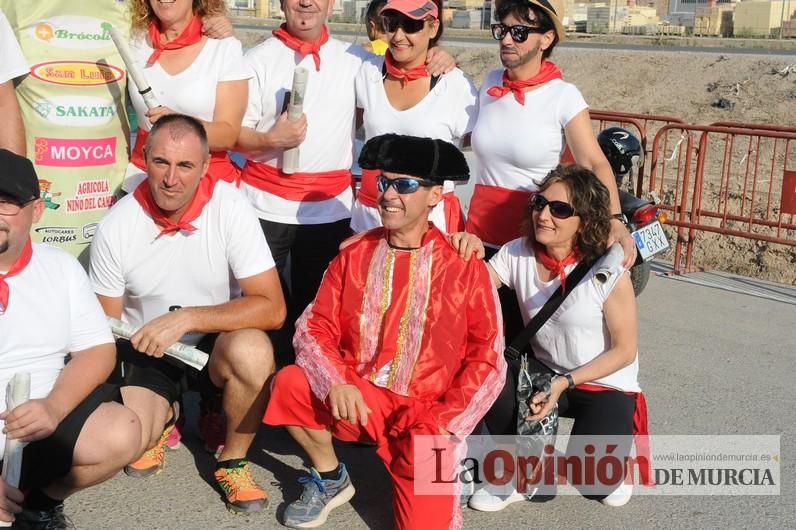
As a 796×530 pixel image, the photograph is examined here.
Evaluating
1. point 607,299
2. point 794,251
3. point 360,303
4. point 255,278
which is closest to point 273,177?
point 255,278

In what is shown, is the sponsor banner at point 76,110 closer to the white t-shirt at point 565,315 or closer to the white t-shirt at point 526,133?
the white t-shirt at point 526,133

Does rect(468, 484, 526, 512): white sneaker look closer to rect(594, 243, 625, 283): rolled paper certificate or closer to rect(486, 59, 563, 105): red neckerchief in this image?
rect(594, 243, 625, 283): rolled paper certificate

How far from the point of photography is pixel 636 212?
21.9 feet

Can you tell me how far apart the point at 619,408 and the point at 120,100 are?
2.66 meters

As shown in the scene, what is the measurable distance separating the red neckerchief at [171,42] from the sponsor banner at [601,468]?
223 cm

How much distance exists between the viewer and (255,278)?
4.20 meters

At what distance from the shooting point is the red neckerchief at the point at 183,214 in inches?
164

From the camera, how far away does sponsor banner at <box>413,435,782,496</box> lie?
4.20 m

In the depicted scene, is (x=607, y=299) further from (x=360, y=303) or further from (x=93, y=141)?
Result: (x=93, y=141)

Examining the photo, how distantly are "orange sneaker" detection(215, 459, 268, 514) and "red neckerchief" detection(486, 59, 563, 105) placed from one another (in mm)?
1967

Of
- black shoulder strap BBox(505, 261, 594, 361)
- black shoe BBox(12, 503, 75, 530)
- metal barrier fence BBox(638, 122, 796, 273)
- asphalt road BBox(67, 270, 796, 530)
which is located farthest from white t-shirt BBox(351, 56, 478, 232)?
metal barrier fence BBox(638, 122, 796, 273)

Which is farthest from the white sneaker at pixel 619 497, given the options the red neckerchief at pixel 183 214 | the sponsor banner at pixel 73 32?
the sponsor banner at pixel 73 32

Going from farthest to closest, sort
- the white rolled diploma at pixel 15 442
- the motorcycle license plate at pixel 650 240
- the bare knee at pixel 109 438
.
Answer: the motorcycle license plate at pixel 650 240, the bare knee at pixel 109 438, the white rolled diploma at pixel 15 442

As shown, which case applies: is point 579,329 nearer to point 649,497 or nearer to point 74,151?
point 649,497
